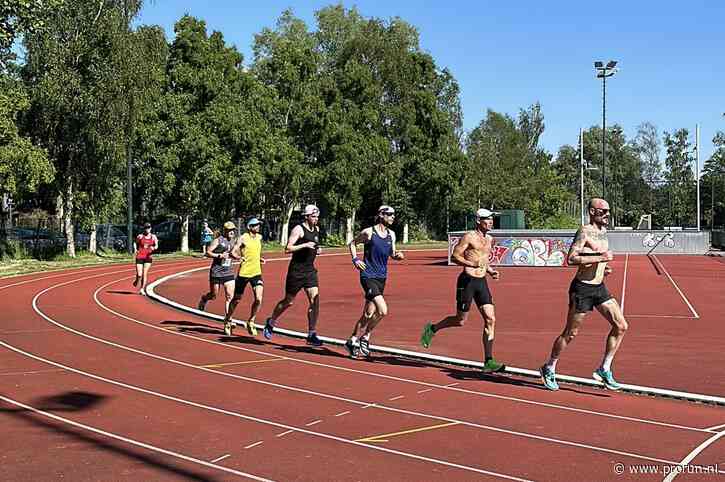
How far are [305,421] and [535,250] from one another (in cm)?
3030

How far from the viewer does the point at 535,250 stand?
37031 mm

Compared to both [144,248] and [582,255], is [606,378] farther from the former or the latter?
[144,248]

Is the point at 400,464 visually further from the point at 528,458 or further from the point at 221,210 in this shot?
the point at 221,210

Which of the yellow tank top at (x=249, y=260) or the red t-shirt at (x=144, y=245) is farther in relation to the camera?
the red t-shirt at (x=144, y=245)

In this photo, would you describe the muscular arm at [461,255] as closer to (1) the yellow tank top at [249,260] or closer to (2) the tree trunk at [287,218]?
(1) the yellow tank top at [249,260]

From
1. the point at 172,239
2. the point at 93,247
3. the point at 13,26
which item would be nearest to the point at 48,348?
the point at 13,26

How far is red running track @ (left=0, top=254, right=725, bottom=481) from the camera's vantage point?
642 cm

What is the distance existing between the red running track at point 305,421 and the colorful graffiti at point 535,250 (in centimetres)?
2569

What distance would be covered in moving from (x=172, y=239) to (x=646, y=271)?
29905mm

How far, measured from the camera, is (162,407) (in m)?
8.49

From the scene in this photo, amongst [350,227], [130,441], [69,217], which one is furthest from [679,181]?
[130,441]

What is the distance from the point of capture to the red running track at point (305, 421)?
253 inches

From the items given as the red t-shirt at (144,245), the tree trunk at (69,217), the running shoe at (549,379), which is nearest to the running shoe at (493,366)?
the running shoe at (549,379)

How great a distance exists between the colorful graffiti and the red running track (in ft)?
84.3
